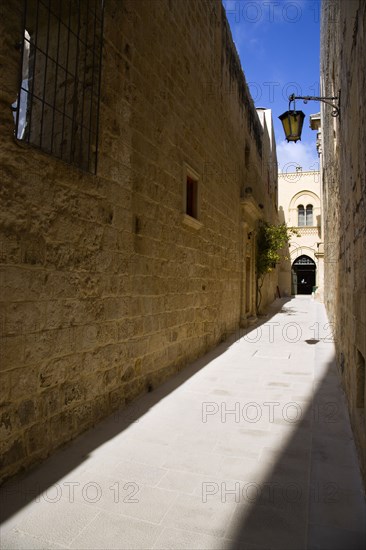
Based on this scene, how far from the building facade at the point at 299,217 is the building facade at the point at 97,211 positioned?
20.3m

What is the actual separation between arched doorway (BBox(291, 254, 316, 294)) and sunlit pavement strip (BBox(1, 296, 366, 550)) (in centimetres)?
2331

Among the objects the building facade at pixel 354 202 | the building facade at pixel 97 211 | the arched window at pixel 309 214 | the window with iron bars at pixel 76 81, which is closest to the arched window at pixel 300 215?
the arched window at pixel 309 214

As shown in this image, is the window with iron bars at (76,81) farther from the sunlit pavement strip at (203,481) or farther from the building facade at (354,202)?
the sunlit pavement strip at (203,481)

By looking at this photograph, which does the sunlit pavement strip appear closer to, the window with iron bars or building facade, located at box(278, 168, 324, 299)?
the window with iron bars

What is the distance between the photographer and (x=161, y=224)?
468 cm

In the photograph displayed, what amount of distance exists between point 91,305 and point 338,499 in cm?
234

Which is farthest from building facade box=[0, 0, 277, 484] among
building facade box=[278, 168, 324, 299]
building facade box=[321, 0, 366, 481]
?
building facade box=[278, 168, 324, 299]

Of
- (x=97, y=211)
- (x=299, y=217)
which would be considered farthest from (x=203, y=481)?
(x=299, y=217)

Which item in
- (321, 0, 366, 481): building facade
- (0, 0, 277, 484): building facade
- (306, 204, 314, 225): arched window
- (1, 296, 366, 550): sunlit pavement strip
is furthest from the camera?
(306, 204, 314, 225): arched window

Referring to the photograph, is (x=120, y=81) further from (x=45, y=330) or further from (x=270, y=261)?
(x=270, y=261)

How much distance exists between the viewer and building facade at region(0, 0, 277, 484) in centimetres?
250

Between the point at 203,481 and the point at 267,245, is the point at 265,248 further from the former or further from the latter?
the point at 203,481

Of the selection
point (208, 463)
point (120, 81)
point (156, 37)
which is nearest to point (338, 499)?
point (208, 463)

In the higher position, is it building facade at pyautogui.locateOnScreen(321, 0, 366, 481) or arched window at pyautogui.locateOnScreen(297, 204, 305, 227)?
arched window at pyautogui.locateOnScreen(297, 204, 305, 227)
